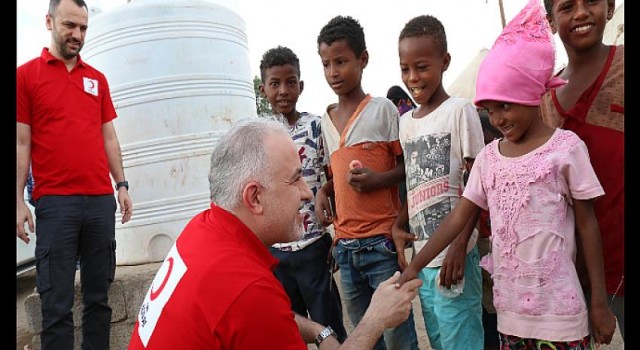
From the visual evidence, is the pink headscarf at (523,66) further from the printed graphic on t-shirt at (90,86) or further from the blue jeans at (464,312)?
the printed graphic on t-shirt at (90,86)

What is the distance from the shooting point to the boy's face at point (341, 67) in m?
2.37

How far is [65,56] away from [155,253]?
1.50 metres

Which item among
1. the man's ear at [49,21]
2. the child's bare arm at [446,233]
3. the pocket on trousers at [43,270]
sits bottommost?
the pocket on trousers at [43,270]

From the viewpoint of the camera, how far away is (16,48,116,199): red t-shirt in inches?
107

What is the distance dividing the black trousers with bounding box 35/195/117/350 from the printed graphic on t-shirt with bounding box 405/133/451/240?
6.03ft

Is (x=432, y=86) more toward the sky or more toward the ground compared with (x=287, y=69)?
more toward the ground

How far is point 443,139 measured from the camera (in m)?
1.95

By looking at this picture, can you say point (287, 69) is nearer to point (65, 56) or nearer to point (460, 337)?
point (65, 56)

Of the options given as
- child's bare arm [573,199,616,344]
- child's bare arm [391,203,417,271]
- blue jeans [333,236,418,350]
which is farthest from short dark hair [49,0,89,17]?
child's bare arm [573,199,616,344]

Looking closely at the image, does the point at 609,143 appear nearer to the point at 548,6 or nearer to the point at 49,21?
the point at 548,6

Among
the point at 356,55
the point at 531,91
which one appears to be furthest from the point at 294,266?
the point at 531,91

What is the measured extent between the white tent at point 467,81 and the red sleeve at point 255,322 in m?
10.3

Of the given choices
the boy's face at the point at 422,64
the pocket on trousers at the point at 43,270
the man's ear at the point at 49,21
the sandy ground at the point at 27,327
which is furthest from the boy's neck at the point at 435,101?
the man's ear at the point at 49,21

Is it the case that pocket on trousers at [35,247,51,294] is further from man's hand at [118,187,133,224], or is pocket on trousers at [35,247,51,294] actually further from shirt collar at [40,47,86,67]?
shirt collar at [40,47,86,67]
